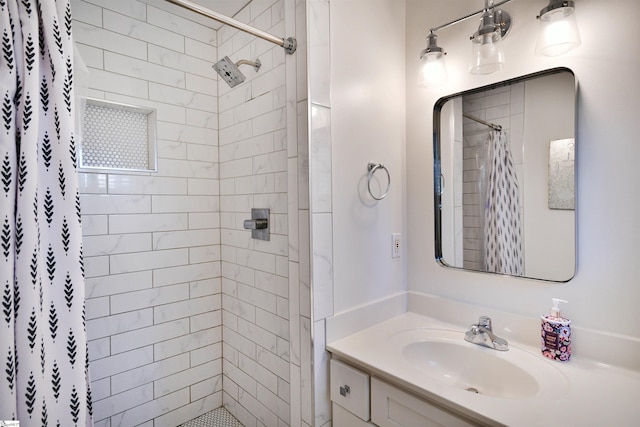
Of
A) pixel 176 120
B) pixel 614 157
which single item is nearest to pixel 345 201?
pixel 614 157

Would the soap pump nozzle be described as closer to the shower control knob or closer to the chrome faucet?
the chrome faucet

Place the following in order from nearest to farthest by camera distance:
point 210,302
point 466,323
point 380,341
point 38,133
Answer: point 38,133 → point 380,341 → point 466,323 → point 210,302

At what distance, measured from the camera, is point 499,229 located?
4.56 ft

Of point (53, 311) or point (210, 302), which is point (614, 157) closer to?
point (53, 311)

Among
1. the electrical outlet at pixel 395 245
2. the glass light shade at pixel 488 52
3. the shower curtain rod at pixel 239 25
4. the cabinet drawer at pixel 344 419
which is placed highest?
the shower curtain rod at pixel 239 25

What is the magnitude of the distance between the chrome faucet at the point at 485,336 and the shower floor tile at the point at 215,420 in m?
1.43

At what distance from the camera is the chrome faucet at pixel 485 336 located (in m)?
1.25

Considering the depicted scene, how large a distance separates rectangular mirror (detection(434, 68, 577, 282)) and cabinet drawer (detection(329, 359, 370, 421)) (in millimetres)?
681

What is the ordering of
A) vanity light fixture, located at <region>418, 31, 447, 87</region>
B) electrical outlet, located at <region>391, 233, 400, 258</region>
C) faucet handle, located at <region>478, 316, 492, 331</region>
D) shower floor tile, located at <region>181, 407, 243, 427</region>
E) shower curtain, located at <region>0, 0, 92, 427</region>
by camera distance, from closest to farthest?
1. shower curtain, located at <region>0, 0, 92, 427</region>
2. faucet handle, located at <region>478, 316, 492, 331</region>
3. vanity light fixture, located at <region>418, 31, 447, 87</region>
4. electrical outlet, located at <region>391, 233, 400, 258</region>
5. shower floor tile, located at <region>181, 407, 243, 427</region>

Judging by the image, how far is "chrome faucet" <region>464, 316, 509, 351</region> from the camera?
4.09ft

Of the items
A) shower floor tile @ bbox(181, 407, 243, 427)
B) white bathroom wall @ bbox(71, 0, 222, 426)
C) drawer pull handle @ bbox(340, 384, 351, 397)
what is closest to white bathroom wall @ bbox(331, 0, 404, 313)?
drawer pull handle @ bbox(340, 384, 351, 397)

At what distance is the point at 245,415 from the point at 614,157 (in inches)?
82.4

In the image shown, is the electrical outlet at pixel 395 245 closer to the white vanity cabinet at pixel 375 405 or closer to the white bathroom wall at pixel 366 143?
the white bathroom wall at pixel 366 143

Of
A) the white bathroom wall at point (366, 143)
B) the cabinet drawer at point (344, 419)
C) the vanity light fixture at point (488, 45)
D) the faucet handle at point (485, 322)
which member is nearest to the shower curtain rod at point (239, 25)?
the white bathroom wall at point (366, 143)
